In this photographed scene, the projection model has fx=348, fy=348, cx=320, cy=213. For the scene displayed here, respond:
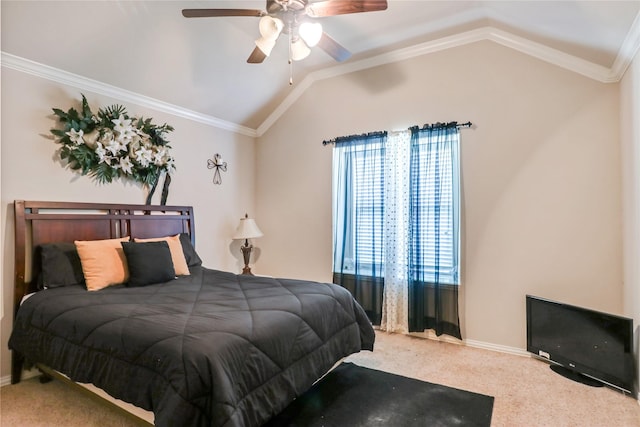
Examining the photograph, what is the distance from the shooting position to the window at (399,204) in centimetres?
356

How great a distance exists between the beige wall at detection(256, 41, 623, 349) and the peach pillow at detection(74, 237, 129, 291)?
2.75 m

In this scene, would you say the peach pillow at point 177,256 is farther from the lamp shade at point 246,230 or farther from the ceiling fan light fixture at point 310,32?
the ceiling fan light fixture at point 310,32

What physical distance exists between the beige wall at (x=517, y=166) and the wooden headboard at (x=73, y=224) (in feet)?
7.71

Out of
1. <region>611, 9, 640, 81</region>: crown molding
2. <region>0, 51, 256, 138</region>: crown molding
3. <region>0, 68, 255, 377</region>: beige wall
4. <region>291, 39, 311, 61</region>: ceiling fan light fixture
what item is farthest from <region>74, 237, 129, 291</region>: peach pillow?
<region>611, 9, 640, 81</region>: crown molding

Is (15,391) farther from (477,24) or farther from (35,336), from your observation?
(477,24)

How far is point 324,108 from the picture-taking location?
14.5 ft

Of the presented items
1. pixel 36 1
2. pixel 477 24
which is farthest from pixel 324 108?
pixel 36 1

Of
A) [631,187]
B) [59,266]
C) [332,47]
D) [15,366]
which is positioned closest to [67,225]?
[59,266]

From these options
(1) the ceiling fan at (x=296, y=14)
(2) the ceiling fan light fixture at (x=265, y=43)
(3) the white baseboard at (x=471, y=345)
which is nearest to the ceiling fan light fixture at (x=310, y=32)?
(1) the ceiling fan at (x=296, y=14)

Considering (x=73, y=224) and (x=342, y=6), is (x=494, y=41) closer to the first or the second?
(x=342, y=6)

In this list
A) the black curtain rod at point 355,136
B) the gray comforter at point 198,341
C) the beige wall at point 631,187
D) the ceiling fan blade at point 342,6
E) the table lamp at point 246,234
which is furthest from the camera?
the table lamp at point 246,234

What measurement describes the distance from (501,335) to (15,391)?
410 centimetres

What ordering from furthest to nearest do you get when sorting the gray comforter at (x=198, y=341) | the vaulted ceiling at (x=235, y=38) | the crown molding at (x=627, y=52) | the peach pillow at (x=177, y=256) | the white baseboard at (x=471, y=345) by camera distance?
the peach pillow at (x=177, y=256)
the white baseboard at (x=471, y=345)
the vaulted ceiling at (x=235, y=38)
the crown molding at (x=627, y=52)
the gray comforter at (x=198, y=341)

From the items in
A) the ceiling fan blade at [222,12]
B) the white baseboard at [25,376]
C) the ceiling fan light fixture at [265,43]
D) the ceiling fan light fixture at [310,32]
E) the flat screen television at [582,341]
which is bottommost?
the white baseboard at [25,376]
